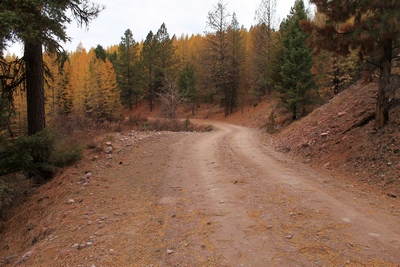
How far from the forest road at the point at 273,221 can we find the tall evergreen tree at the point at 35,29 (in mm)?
4472

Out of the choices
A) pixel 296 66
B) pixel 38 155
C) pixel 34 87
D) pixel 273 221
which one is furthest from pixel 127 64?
pixel 273 221

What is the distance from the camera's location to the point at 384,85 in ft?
25.9

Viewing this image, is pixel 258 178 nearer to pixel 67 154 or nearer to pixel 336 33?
pixel 336 33

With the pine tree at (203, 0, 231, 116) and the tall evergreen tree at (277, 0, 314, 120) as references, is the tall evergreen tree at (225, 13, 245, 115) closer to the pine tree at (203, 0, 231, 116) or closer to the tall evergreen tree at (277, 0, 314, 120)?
the pine tree at (203, 0, 231, 116)

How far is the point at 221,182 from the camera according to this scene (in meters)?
6.72

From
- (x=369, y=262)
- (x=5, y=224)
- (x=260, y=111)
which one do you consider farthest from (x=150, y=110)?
(x=369, y=262)

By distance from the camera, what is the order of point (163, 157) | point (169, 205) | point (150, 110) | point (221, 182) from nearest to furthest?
1. point (169, 205)
2. point (221, 182)
3. point (163, 157)
4. point (150, 110)

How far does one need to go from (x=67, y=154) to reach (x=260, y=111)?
2682cm

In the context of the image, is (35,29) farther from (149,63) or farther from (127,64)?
(127,64)

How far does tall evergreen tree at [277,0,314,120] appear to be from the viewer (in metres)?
18.4

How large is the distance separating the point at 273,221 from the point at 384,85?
6.14m

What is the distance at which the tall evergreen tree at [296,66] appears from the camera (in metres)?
18.4

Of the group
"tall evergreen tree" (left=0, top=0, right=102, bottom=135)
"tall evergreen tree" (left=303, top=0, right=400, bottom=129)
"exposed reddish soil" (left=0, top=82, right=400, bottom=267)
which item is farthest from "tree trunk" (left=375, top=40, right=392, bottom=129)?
"tall evergreen tree" (left=0, top=0, right=102, bottom=135)

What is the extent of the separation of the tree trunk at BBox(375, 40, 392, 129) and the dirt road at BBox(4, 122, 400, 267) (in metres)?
2.63
